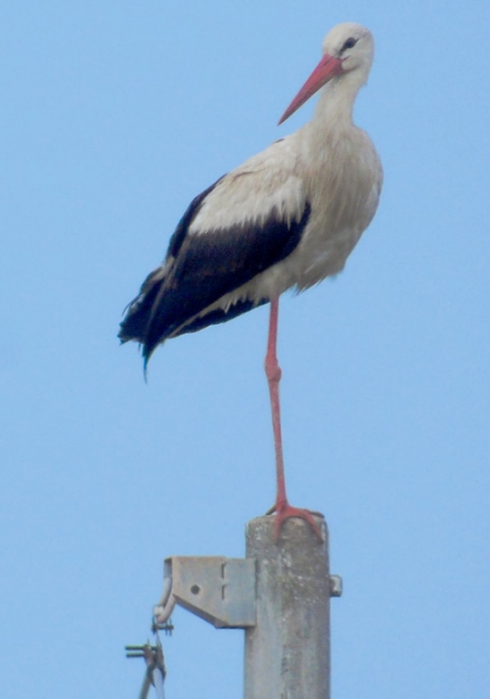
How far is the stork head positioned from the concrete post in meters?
2.92

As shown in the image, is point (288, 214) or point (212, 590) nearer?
point (212, 590)

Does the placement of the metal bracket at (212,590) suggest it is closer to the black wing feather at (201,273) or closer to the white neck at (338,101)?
the black wing feather at (201,273)

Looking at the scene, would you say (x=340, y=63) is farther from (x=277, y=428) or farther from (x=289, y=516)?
(x=289, y=516)

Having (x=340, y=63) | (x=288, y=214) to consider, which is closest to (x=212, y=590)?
(x=288, y=214)

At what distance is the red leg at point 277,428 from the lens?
5918mm

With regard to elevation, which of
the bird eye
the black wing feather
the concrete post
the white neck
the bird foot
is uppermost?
the bird eye

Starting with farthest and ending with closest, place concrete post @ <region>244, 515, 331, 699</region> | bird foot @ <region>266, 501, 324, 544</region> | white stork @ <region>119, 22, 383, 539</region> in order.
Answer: white stork @ <region>119, 22, 383, 539</region>, bird foot @ <region>266, 501, 324, 544</region>, concrete post @ <region>244, 515, 331, 699</region>

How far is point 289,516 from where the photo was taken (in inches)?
233

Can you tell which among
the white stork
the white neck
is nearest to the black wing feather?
the white stork

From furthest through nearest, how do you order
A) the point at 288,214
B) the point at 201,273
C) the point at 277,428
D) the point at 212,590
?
the point at 201,273, the point at 288,214, the point at 277,428, the point at 212,590

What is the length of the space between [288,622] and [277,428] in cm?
189

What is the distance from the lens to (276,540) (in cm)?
570

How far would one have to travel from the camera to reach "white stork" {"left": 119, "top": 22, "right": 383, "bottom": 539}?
7754mm

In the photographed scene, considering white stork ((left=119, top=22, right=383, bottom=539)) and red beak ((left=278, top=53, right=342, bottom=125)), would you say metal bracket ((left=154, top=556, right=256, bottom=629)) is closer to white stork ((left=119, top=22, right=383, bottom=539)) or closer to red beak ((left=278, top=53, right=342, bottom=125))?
white stork ((left=119, top=22, right=383, bottom=539))
